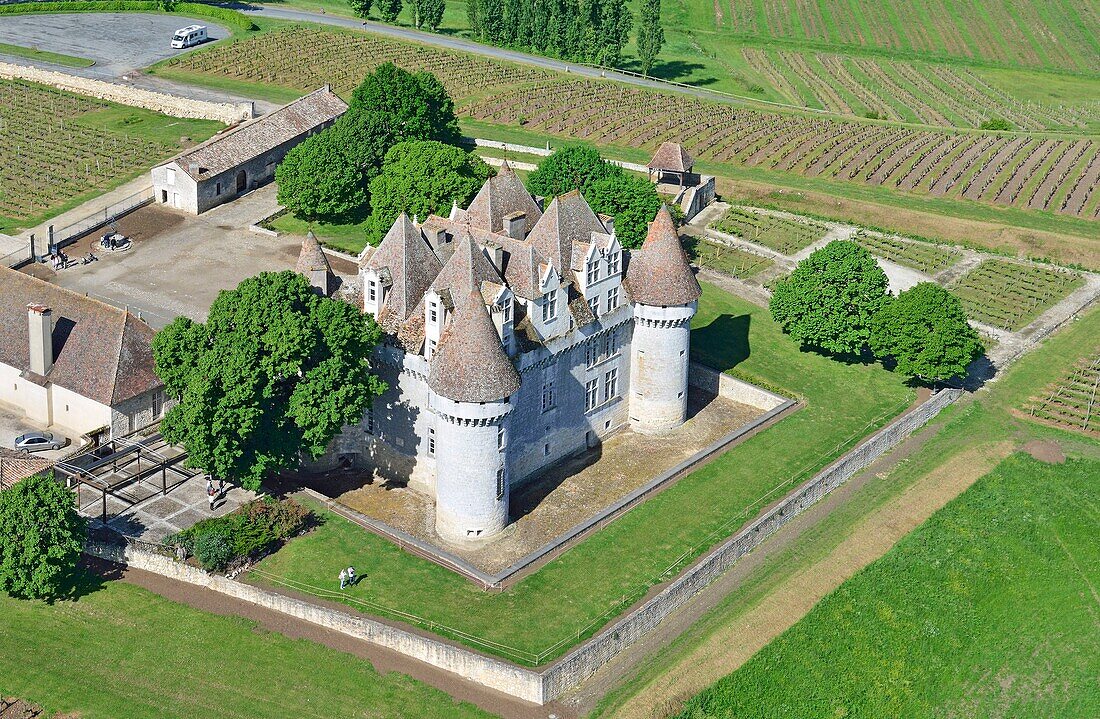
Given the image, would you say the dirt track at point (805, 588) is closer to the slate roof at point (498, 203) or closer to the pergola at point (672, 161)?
the slate roof at point (498, 203)

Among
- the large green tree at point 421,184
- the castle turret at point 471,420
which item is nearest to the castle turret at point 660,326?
the castle turret at point 471,420

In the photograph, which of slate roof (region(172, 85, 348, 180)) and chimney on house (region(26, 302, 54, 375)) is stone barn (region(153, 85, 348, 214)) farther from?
chimney on house (region(26, 302, 54, 375))

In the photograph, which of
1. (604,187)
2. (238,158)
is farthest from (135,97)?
(604,187)

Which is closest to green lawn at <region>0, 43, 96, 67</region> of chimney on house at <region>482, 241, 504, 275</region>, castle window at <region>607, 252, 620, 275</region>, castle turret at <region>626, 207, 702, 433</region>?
chimney on house at <region>482, 241, 504, 275</region>

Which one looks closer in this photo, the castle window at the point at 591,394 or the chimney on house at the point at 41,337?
the chimney on house at the point at 41,337

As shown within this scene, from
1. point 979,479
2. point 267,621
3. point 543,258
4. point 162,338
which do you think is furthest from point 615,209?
point 267,621
